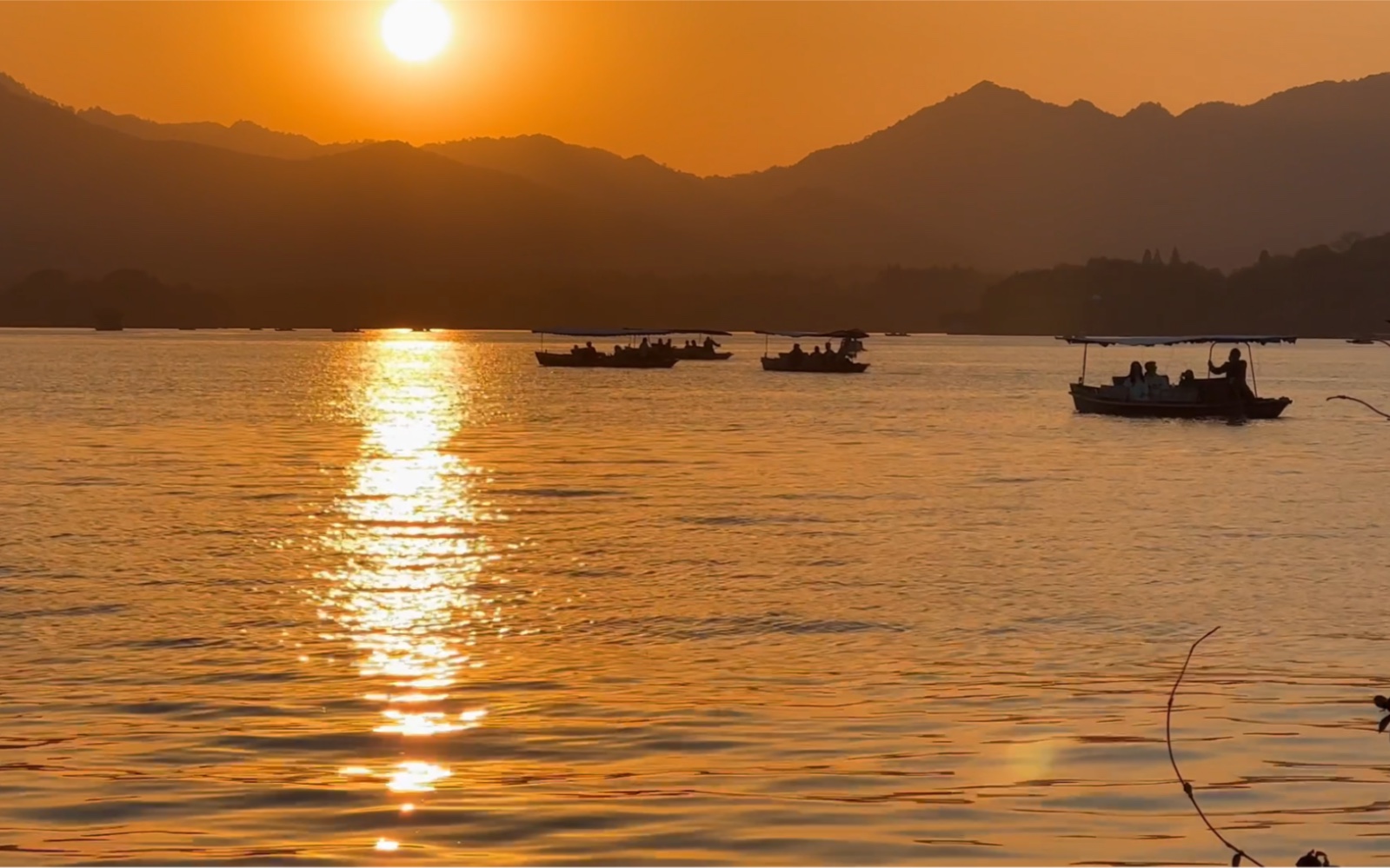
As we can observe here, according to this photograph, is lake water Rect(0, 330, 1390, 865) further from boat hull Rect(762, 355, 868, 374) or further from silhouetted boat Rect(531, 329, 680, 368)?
silhouetted boat Rect(531, 329, 680, 368)

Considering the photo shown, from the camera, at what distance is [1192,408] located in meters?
91.6

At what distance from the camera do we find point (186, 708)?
19688mm

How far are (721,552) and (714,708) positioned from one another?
56.2ft

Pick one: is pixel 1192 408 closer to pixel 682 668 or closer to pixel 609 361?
pixel 682 668

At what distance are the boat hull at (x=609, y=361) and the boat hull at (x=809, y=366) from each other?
1114 centimetres

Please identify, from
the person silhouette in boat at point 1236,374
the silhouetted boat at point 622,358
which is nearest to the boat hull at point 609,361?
the silhouetted boat at point 622,358

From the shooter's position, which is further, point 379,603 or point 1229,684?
point 379,603

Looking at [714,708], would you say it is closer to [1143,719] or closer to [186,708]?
[1143,719]

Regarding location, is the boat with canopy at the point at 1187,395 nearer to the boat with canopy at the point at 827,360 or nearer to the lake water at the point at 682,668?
the lake water at the point at 682,668

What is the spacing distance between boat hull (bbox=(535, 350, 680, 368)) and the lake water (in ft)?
414

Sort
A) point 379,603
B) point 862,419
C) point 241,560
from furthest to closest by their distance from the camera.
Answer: point 862,419 < point 241,560 < point 379,603

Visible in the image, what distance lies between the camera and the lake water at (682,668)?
588 inches

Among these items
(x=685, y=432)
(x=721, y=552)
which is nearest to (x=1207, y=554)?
(x=721, y=552)

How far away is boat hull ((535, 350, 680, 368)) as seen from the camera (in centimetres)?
18538
